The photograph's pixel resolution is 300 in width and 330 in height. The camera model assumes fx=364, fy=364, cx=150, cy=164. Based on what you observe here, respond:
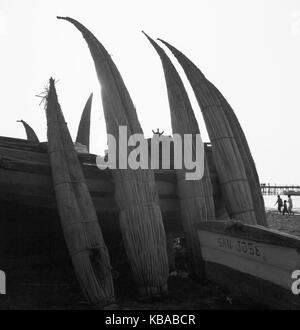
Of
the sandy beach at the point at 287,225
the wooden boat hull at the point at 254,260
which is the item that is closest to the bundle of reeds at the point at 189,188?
the wooden boat hull at the point at 254,260

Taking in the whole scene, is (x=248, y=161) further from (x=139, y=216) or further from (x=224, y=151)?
(x=139, y=216)

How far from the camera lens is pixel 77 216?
27.6 feet

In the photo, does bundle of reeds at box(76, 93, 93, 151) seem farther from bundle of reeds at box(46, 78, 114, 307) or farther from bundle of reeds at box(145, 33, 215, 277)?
bundle of reeds at box(46, 78, 114, 307)

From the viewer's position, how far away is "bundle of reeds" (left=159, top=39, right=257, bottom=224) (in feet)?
35.1

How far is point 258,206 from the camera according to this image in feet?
37.4

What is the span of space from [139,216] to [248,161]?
516 centimetres

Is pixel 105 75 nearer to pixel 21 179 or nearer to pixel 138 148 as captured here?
pixel 138 148

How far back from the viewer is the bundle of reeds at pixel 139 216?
8.45 meters

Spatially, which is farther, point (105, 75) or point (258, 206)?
point (258, 206)

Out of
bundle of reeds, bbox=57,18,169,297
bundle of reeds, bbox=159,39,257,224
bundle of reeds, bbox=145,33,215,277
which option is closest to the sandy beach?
bundle of reeds, bbox=159,39,257,224

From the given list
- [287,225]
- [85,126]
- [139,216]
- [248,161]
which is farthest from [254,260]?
[287,225]
